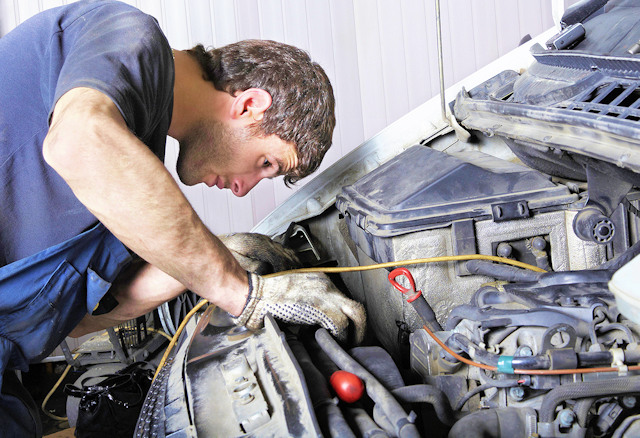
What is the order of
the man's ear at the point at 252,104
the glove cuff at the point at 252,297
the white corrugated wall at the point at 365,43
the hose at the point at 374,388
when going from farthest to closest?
the white corrugated wall at the point at 365,43 → the man's ear at the point at 252,104 → the glove cuff at the point at 252,297 → the hose at the point at 374,388

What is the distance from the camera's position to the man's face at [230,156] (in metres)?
1.53

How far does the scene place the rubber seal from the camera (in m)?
0.95

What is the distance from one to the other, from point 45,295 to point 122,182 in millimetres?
471

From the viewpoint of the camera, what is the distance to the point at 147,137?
1271mm

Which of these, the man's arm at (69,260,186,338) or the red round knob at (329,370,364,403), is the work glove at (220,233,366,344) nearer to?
the red round knob at (329,370,364,403)

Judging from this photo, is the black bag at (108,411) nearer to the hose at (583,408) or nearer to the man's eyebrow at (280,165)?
the man's eyebrow at (280,165)

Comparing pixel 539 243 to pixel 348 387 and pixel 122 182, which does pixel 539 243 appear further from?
pixel 122 182

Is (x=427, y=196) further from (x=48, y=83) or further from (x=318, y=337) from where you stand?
(x=48, y=83)

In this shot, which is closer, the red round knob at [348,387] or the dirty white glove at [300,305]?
the red round knob at [348,387]

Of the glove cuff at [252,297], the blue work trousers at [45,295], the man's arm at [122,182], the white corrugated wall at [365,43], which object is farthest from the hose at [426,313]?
the white corrugated wall at [365,43]

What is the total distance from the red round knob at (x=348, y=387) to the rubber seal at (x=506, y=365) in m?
0.25

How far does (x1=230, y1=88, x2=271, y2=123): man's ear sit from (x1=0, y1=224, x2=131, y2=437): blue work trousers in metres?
0.46

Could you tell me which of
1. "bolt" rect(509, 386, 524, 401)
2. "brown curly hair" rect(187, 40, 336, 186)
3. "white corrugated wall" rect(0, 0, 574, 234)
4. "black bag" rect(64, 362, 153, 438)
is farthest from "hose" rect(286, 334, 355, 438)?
"white corrugated wall" rect(0, 0, 574, 234)

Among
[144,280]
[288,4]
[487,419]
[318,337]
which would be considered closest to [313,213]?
[144,280]
